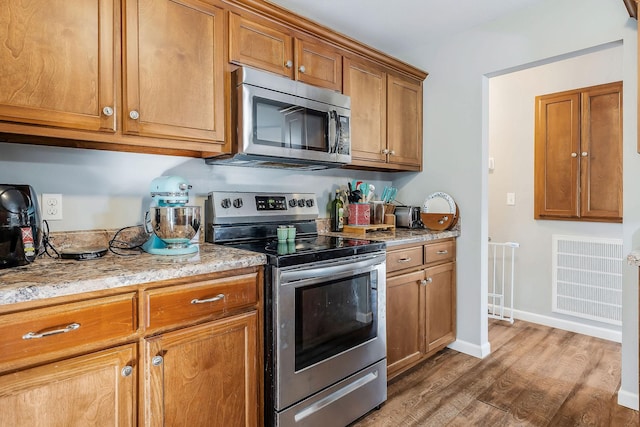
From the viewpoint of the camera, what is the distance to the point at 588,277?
9.78 ft

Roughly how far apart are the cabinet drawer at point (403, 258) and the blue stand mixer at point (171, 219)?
1.14m

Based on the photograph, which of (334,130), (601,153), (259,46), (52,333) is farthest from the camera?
(601,153)

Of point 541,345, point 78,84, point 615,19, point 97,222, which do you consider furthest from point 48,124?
point 541,345

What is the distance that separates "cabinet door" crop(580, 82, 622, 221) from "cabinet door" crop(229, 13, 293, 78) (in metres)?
2.56

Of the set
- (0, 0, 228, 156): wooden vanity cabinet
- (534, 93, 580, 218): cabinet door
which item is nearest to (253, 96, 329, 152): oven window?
(0, 0, 228, 156): wooden vanity cabinet

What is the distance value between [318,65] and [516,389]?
7.48 ft

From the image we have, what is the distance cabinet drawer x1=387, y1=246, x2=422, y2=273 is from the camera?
217cm

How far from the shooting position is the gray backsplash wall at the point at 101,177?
1521mm

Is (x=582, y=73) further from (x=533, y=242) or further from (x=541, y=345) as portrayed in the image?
(x=541, y=345)

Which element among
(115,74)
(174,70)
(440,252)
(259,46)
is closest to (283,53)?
(259,46)

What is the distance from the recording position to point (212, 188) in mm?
2090

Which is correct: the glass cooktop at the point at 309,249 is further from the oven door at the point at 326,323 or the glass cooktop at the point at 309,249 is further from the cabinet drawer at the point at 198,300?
the cabinet drawer at the point at 198,300

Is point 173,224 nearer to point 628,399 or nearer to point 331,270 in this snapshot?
point 331,270

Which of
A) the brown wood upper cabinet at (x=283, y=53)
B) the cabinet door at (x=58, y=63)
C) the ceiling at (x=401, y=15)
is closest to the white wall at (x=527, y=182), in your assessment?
the ceiling at (x=401, y=15)
